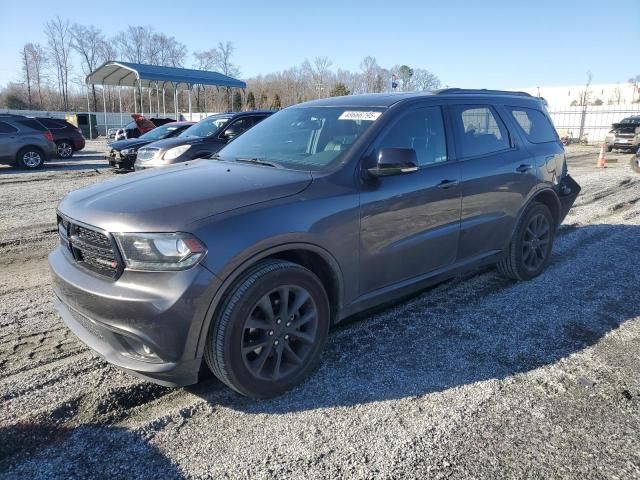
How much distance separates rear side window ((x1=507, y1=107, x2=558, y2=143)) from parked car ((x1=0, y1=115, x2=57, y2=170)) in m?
15.6

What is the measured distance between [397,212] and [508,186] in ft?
5.41

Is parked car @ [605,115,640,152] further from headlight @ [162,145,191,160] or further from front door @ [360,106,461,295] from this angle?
front door @ [360,106,461,295]

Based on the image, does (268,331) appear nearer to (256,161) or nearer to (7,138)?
(256,161)

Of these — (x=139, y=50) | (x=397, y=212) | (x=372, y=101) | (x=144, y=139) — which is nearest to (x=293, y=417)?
(x=397, y=212)

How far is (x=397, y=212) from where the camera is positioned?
11.6 feet

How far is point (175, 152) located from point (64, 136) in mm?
11900

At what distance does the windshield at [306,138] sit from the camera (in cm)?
356

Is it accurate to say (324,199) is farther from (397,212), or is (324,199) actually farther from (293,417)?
(293,417)

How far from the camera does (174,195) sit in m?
2.92

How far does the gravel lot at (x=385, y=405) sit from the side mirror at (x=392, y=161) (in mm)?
1326

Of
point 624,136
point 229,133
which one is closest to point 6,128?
point 229,133

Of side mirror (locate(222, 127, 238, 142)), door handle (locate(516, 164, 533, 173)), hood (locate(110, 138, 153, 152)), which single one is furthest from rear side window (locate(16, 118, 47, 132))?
door handle (locate(516, 164, 533, 173))

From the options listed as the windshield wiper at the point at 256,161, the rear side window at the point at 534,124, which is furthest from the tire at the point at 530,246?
the windshield wiper at the point at 256,161

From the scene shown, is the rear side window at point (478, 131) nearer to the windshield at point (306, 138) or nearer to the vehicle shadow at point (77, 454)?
the windshield at point (306, 138)
